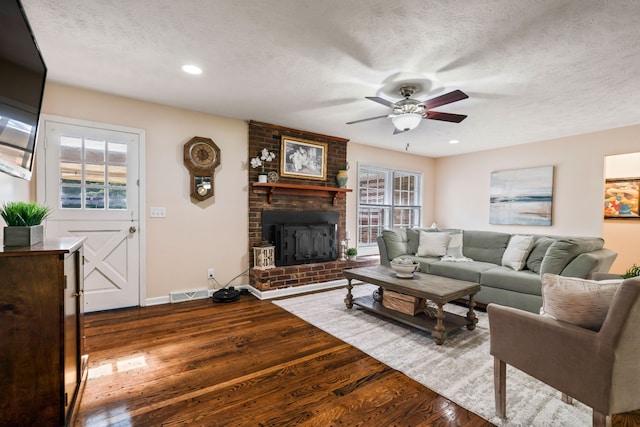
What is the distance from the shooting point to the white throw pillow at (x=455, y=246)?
13.9ft

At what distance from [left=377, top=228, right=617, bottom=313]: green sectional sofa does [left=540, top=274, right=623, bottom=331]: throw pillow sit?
183 cm

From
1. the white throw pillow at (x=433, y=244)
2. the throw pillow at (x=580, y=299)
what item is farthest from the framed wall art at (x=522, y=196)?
the throw pillow at (x=580, y=299)

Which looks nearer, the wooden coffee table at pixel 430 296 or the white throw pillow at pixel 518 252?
the wooden coffee table at pixel 430 296

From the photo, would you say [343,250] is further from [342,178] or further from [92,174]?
[92,174]

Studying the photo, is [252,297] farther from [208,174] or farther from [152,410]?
[152,410]

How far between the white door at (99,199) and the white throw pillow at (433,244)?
3.88 metres

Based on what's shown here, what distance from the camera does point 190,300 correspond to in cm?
364

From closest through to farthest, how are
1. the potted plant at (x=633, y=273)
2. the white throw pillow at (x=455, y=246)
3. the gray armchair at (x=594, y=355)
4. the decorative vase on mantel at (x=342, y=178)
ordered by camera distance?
the gray armchair at (x=594, y=355) < the potted plant at (x=633, y=273) < the white throw pillow at (x=455, y=246) < the decorative vase on mantel at (x=342, y=178)

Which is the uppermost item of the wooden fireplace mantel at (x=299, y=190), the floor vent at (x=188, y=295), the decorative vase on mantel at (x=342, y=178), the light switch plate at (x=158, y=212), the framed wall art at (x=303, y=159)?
the framed wall art at (x=303, y=159)

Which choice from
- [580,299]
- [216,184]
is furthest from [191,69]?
[580,299]

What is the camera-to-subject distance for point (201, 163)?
371 centimetres

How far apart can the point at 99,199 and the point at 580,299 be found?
13.7ft

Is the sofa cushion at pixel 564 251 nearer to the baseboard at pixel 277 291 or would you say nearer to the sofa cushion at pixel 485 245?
the sofa cushion at pixel 485 245

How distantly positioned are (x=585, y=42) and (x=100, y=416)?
393 cm
